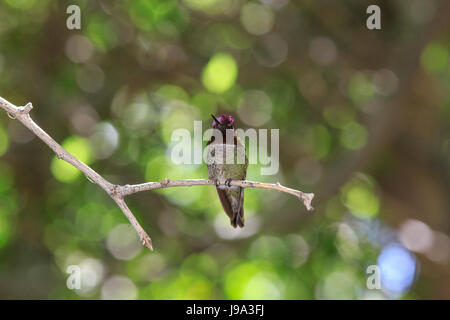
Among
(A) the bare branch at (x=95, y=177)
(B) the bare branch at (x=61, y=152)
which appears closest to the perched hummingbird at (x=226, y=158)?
(A) the bare branch at (x=95, y=177)

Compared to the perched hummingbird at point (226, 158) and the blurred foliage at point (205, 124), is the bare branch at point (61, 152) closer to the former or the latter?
the perched hummingbird at point (226, 158)

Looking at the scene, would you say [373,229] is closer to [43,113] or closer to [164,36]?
[164,36]

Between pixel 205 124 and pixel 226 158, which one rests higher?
pixel 205 124

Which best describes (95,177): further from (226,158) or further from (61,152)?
(226,158)

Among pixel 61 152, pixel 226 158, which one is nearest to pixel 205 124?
pixel 226 158

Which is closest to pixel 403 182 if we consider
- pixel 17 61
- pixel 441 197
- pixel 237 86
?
pixel 441 197

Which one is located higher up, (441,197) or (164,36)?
(164,36)

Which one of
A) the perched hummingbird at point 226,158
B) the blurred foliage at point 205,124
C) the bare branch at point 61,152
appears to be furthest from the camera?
the blurred foliage at point 205,124

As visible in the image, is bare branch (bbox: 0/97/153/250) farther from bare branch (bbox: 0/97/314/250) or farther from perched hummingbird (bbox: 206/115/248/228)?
perched hummingbird (bbox: 206/115/248/228)
